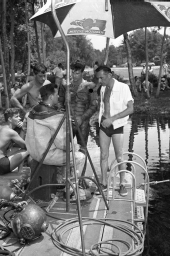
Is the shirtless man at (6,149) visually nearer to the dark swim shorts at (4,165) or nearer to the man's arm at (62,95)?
the dark swim shorts at (4,165)

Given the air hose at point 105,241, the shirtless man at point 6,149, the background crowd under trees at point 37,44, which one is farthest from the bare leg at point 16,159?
the background crowd under trees at point 37,44

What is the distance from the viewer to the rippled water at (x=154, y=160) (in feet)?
19.1

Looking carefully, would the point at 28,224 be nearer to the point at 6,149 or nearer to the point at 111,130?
the point at 111,130

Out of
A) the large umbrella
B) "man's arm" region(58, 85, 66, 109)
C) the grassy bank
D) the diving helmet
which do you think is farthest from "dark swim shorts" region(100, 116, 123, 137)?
the grassy bank

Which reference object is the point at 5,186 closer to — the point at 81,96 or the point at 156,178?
the point at 81,96

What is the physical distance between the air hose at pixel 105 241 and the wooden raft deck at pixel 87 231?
0.17 ft

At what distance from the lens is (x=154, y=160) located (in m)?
9.99

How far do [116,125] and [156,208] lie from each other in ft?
6.28

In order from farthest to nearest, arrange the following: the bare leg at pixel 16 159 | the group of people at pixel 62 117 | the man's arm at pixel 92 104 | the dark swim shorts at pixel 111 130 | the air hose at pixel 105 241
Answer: the man's arm at pixel 92 104 < the bare leg at pixel 16 159 < the dark swim shorts at pixel 111 130 < the group of people at pixel 62 117 < the air hose at pixel 105 241

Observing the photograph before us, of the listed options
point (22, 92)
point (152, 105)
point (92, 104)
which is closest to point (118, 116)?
point (92, 104)

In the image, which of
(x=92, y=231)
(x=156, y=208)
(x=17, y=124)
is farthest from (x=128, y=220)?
(x=17, y=124)

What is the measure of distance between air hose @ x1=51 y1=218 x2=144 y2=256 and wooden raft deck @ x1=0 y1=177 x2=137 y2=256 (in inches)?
2.0

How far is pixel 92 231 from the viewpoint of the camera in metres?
4.55

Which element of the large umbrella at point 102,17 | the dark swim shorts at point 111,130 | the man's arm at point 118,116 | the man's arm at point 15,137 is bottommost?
the man's arm at point 15,137
